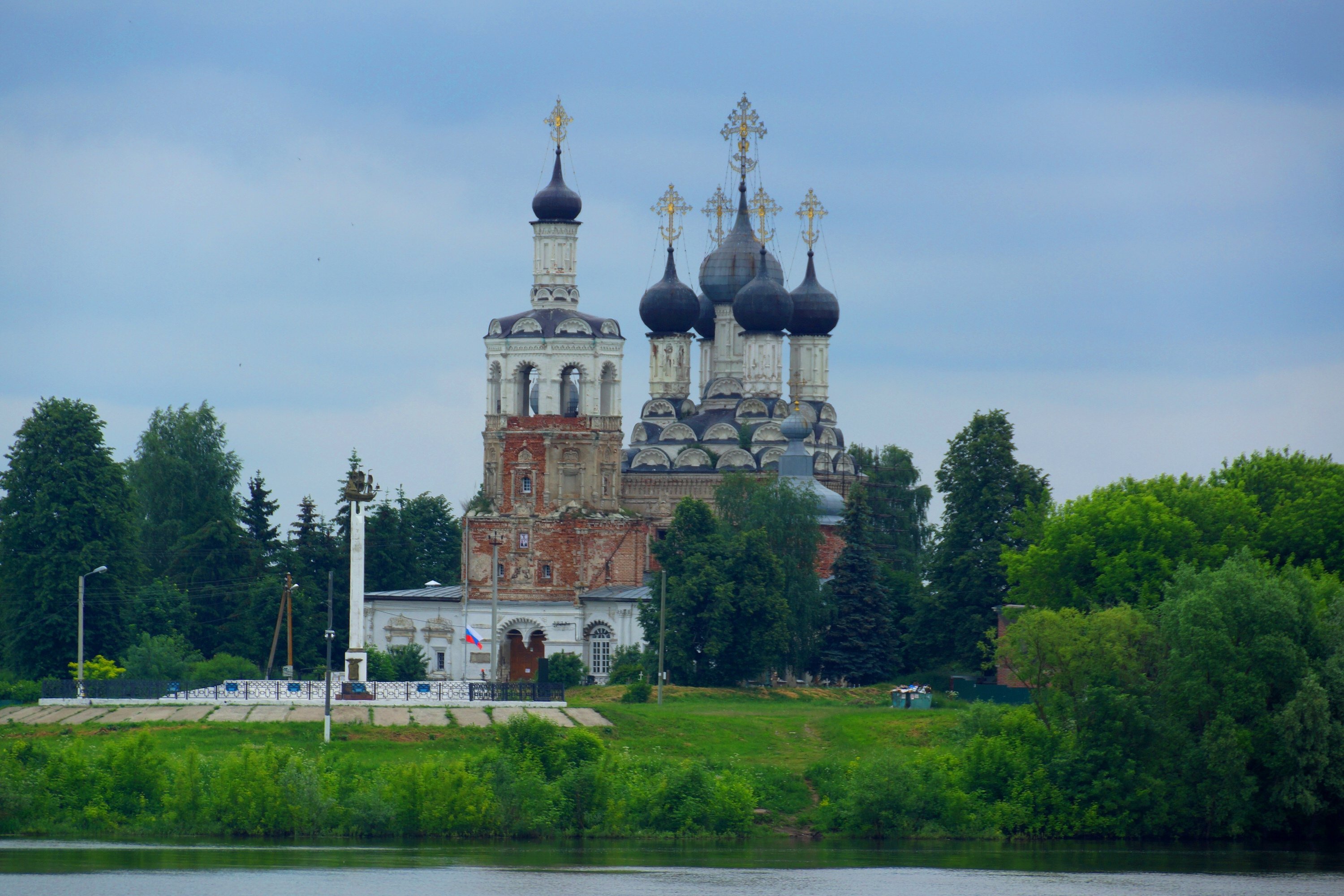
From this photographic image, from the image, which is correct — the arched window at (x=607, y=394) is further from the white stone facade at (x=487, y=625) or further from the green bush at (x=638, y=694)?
the green bush at (x=638, y=694)

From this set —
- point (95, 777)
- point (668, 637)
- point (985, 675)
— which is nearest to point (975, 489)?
point (985, 675)

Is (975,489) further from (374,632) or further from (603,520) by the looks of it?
(374,632)

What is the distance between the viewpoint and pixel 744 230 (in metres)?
86.7

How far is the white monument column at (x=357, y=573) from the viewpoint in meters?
53.1

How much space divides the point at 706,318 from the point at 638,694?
3060 cm

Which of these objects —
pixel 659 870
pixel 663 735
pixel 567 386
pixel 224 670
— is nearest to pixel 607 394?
pixel 567 386

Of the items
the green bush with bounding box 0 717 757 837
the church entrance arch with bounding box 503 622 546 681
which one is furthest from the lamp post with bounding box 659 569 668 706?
the green bush with bounding box 0 717 757 837

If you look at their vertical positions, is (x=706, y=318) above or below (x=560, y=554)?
above

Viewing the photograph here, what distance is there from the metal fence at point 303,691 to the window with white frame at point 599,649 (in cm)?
1706

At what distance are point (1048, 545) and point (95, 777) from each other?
22416mm

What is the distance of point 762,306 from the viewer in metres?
82.1

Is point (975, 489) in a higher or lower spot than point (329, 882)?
higher

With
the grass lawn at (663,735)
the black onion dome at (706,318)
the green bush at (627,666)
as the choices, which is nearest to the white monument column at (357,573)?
the grass lawn at (663,735)

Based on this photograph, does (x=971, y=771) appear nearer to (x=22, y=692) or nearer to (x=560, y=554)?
(x=22, y=692)
